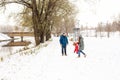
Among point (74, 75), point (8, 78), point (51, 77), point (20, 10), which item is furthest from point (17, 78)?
point (20, 10)

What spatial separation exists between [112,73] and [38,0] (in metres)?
25.2

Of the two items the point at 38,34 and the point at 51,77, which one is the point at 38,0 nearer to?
the point at 38,34

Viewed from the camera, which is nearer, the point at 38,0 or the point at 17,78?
the point at 17,78

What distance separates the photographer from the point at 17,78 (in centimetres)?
1123

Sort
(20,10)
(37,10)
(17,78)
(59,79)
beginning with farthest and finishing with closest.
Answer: (20,10)
(37,10)
(17,78)
(59,79)

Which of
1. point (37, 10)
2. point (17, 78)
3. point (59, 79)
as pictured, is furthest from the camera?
point (37, 10)

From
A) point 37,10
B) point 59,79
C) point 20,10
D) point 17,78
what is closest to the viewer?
point 59,79

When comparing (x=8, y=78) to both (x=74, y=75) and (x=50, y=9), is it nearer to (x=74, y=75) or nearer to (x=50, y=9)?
(x=74, y=75)

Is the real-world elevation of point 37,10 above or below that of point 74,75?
above

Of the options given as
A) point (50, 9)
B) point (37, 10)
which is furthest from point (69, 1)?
point (37, 10)

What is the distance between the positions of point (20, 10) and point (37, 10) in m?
3.31

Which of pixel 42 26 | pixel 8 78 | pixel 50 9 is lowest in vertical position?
pixel 8 78

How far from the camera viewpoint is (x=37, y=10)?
34.2 meters

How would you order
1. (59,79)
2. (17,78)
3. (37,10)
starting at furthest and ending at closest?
1. (37,10)
2. (17,78)
3. (59,79)
